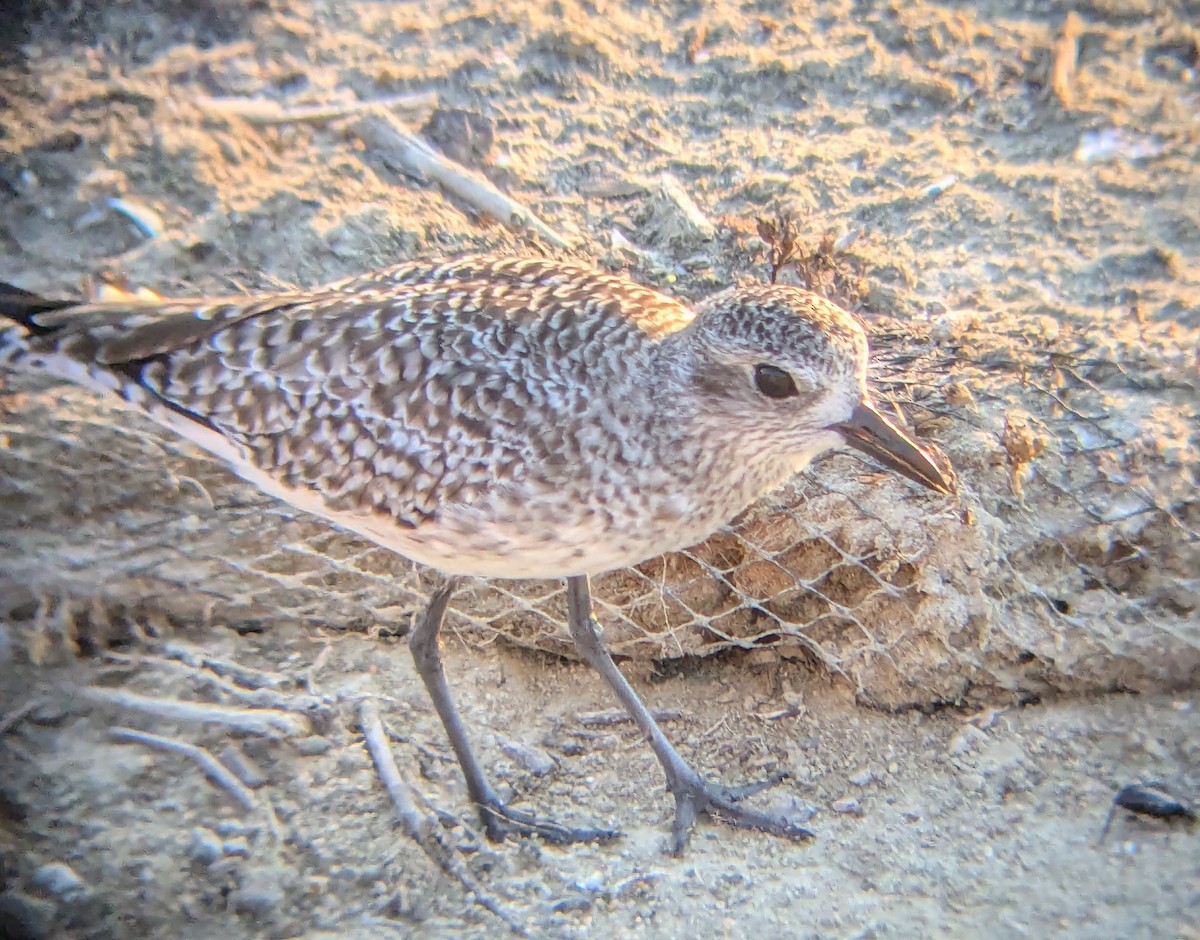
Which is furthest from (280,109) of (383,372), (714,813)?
(714,813)

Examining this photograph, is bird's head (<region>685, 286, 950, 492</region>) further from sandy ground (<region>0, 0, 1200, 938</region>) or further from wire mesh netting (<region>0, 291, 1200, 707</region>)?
sandy ground (<region>0, 0, 1200, 938</region>)

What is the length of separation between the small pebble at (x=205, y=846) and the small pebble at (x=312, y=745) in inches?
12.8

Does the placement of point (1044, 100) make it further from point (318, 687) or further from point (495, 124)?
point (318, 687)

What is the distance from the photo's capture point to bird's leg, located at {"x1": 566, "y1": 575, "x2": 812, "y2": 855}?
268 centimetres

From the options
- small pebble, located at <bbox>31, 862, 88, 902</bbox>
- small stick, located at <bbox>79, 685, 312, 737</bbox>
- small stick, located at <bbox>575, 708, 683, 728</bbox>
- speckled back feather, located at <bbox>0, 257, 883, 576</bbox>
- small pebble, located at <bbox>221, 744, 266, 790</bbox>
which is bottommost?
small pebble, located at <bbox>31, 862, 88, 902</bbox>

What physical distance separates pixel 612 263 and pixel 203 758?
2354 mm

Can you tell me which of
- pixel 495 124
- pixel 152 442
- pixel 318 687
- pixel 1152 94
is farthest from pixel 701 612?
pixel 1152 94

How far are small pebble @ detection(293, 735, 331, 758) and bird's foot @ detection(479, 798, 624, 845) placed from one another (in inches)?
19.3

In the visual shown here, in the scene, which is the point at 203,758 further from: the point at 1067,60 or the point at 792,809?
the point at 1067,60

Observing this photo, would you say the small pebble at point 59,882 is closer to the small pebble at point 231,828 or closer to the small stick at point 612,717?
the small pebble at point 231,828

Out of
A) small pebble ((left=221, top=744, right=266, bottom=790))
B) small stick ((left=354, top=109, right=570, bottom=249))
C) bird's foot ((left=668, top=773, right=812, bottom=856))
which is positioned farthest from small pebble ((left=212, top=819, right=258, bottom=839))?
small stick ((left=354, top=109, right=570, bottom=249))

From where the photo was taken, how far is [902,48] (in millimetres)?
Answer: 5215

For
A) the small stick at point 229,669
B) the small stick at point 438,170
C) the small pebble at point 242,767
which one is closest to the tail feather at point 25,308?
the small stick at point 229,669

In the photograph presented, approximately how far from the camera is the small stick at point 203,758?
2615mm
